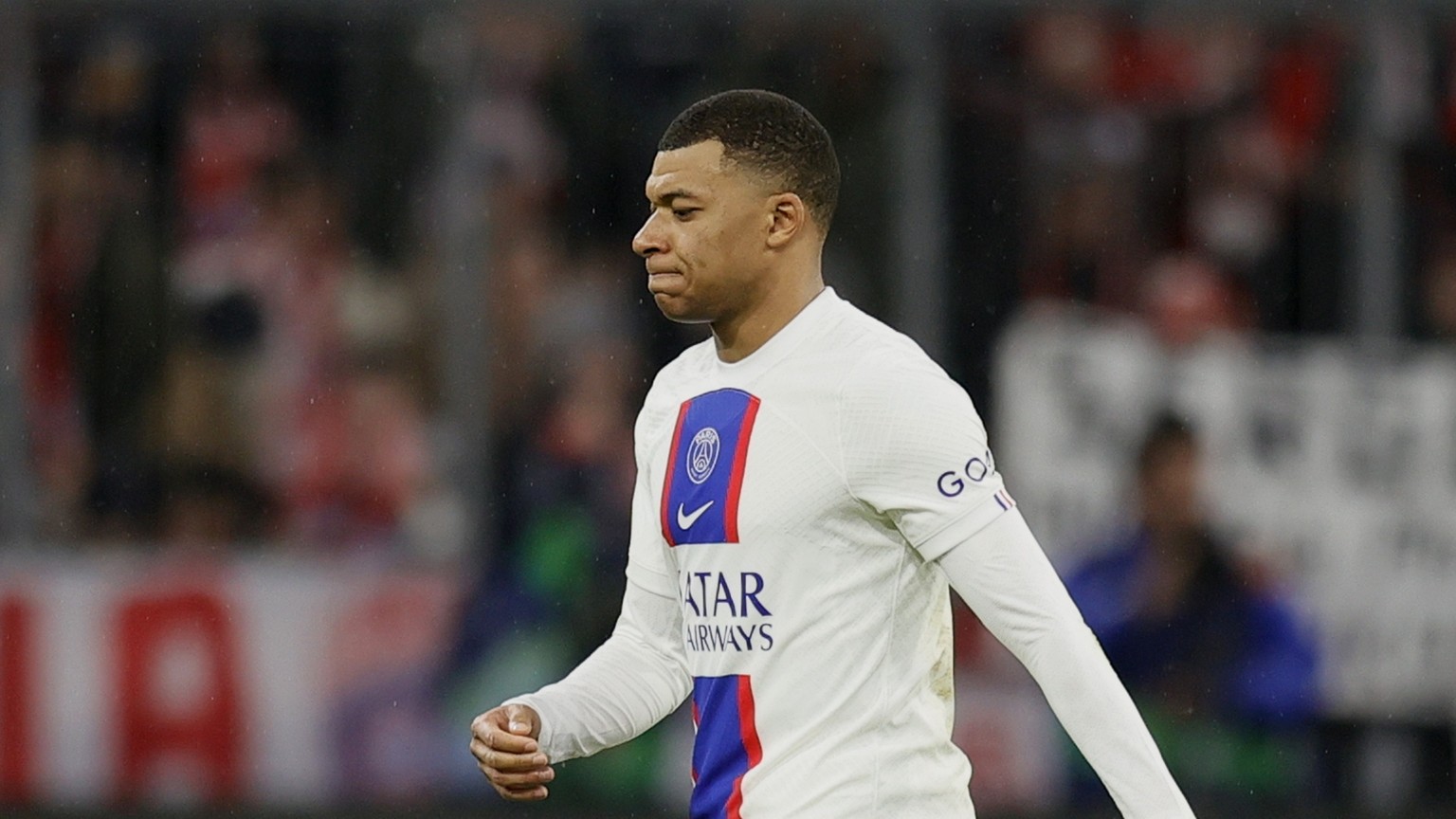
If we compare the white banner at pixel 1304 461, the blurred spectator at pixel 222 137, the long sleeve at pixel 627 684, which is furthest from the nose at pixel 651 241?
the blurred spectator at pixel 222 137

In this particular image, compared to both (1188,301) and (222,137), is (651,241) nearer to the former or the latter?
(222,137)

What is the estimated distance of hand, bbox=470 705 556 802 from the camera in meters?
3.71

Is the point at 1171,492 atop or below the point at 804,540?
below

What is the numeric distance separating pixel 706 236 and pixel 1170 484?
5806 millimetres

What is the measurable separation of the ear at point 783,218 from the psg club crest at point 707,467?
239 millimetres

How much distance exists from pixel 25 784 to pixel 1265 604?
186 inches

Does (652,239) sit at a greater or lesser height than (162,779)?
greater

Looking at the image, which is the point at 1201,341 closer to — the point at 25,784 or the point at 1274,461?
Result: the point at 1274,461

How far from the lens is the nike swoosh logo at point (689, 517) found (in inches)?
149

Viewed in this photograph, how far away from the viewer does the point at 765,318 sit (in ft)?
12.6

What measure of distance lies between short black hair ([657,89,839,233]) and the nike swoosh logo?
1.60 feet

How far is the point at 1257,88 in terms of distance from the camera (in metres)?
10.2

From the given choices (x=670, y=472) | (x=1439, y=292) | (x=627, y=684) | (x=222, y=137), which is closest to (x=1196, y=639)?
(x=1439, y=292)

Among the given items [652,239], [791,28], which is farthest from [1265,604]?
[652,239]
